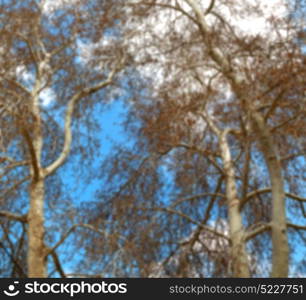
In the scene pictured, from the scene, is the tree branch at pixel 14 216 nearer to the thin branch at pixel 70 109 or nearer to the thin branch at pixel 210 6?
the thin branch at pixel 70 109

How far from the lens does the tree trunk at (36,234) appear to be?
8.25m

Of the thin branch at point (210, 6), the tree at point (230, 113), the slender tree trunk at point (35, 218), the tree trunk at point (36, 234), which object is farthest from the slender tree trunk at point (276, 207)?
the thin branch at point (210, 6)

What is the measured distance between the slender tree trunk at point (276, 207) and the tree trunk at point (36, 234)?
3677 mm

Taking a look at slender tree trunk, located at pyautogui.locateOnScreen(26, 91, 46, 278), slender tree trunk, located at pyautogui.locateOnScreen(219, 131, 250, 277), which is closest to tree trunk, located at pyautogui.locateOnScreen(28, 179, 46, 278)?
slender tree trunk, located at pyautogui.locateOnScreen(26, 91, 46, 278)

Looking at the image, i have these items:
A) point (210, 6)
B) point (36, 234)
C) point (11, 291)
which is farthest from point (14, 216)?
point (210, 6)

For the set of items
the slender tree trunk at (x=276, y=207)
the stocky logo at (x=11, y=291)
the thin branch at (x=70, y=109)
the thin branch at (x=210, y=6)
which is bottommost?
the stocky logo at (x=11, y=291)

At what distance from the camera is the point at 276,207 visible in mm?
6852

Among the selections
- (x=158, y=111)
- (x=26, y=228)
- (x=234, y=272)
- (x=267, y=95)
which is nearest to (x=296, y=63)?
(x=267, y=95)

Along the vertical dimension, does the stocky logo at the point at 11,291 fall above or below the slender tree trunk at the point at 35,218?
below

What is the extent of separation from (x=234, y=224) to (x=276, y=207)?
7.41ft

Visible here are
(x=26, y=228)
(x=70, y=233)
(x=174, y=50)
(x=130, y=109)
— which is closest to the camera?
(x=70, y=233)

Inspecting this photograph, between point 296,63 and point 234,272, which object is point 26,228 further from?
point 296,63

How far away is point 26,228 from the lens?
9.29 meters

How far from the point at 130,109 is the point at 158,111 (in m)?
1.35
